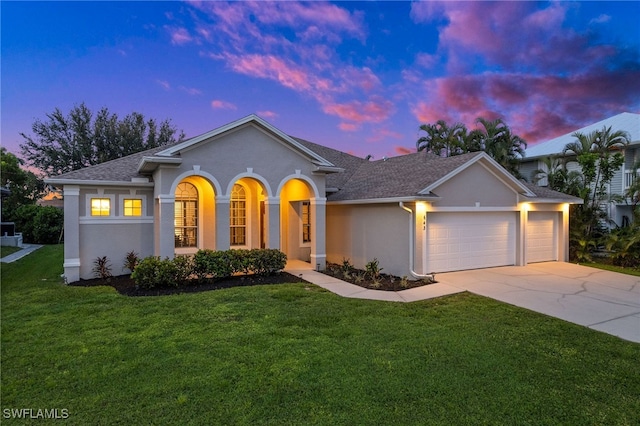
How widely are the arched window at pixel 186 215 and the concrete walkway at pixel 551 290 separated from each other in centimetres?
378

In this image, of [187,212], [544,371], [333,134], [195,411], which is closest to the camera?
[195,411]

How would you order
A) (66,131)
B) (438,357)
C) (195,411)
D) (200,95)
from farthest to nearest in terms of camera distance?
(66,131) → (200,95) → (438,357) → (195,411)

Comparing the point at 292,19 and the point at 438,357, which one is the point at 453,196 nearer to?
the point at 438,357

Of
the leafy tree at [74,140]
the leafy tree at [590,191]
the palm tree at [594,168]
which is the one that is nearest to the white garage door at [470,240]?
the leafy tree at [590,191]

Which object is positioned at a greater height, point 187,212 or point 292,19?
point 292,19

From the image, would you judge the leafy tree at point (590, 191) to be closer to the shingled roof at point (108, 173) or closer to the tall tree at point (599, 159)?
the tall tree at point (599, 159)

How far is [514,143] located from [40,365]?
88.1 ft

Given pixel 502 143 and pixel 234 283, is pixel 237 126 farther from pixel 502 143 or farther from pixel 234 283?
pixel 502 143

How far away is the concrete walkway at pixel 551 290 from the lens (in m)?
7.17

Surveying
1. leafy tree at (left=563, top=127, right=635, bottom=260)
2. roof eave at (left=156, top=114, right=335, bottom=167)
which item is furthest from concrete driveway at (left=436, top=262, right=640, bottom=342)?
roof eave at (left=156, top=114, right=335, bottom=167)

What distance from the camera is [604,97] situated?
17703mm

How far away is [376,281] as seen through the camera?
10.5 m

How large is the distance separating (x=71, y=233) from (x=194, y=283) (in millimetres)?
4364

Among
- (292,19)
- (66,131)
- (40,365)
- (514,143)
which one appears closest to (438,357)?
(40,365)
